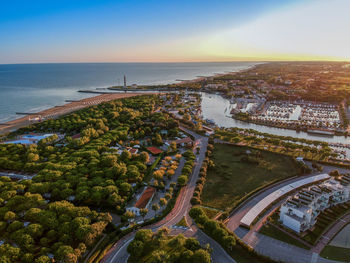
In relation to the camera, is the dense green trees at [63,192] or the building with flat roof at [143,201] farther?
the building with flat roof at [143,201]

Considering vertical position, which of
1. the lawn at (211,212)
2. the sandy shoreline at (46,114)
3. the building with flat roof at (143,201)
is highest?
the sandy shoreline at (46,114)

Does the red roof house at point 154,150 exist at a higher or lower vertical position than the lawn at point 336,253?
higher

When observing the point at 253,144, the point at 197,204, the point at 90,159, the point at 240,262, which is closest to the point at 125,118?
the point at 90,159

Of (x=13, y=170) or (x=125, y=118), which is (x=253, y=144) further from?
(x=13, y=170)

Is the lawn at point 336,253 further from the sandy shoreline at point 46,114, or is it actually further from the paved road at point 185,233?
the sandy shoreline at point 46,114

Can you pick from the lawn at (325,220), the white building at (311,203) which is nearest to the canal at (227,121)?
the white building at (311,203)

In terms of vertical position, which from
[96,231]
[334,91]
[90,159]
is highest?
[334,91]

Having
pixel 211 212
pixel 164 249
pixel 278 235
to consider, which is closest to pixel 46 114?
pixel 211 212
